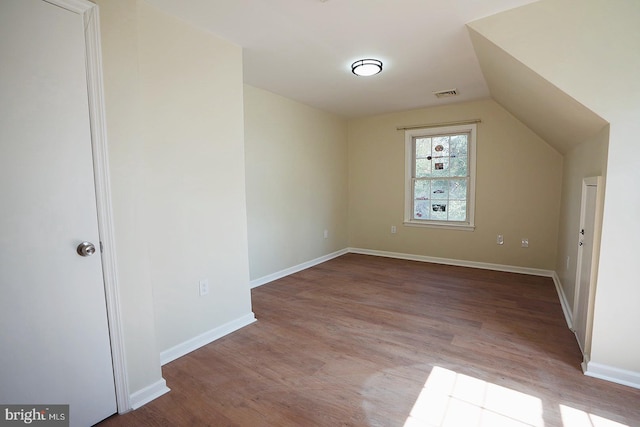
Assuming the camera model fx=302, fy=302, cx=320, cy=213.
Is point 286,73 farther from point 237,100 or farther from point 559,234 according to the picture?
point 559,234

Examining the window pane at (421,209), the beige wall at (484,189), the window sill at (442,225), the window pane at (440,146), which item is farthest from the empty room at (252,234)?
the window pane at (421,209)

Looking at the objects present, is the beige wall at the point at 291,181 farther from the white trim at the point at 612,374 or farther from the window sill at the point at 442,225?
the white trim at the point at 612,374

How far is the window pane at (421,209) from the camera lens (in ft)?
15.8

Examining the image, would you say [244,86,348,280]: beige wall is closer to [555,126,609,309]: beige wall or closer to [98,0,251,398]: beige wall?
[98,0,251,398]: beige wall

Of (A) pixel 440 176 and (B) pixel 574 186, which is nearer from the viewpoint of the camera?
(B) pixel 574 186

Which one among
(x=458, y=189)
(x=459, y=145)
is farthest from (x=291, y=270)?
(x=459, y=145)

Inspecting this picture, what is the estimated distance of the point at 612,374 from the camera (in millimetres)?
1854

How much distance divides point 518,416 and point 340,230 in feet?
12.8

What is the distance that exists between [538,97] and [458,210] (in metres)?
2.40

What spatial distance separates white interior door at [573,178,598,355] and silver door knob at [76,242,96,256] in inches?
114

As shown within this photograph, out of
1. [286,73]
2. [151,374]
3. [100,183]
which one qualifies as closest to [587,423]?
Result: [151,374]

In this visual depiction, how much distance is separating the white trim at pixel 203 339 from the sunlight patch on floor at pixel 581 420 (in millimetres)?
2232

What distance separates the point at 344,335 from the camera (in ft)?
8.18

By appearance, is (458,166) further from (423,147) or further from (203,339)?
(203,339)
